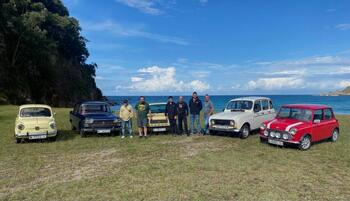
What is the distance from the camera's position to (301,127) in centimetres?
1056

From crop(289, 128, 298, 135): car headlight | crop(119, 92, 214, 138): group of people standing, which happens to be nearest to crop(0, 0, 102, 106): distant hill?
crop(119, 92, 214, 138): group of people standing

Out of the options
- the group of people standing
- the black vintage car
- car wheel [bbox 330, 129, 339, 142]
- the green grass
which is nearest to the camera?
the green grass

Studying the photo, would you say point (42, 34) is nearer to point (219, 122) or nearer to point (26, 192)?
point (219, 122)

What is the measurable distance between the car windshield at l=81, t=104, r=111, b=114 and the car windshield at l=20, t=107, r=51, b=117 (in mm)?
1790

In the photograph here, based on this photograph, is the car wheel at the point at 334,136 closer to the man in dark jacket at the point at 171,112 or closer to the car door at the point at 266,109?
the car door at the point at 266,109

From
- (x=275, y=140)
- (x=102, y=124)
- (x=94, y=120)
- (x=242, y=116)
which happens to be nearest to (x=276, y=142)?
(x=275, y=140)

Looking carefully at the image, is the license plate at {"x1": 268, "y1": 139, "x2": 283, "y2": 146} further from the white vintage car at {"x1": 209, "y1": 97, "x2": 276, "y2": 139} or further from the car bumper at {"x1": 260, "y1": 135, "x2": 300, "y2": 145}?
the white vintage car at {"x1": 209, "y1": 97, "x2": 276, "y2": 139}

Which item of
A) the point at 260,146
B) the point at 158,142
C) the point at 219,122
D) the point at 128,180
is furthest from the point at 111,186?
the point at 219,122

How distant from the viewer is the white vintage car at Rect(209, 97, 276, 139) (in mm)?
12961

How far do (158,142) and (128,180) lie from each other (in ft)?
17.0

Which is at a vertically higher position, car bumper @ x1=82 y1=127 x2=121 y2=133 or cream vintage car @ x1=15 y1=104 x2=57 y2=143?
cream vintage car @ x1=15 y1=104 x2=57 y2=143

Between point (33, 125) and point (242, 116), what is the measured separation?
8917 millimetres

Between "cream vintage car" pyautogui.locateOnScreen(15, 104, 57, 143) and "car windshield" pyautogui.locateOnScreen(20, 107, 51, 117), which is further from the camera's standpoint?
"car windshield" pyautogui.locateOnScreen(20, 107, 51, 117)

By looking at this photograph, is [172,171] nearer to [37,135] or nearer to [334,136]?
[37,135]
